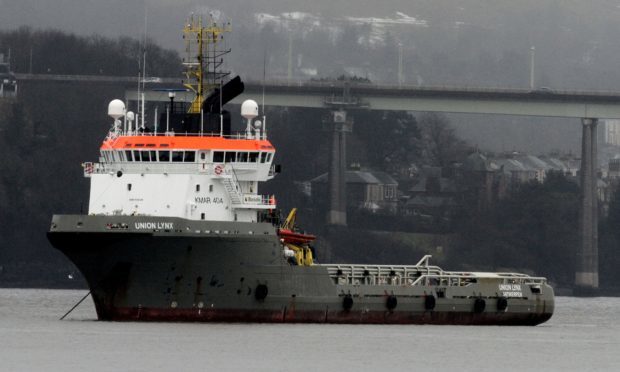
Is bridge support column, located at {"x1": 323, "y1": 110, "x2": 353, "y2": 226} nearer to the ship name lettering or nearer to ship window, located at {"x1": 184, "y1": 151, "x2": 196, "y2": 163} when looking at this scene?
the ship name lettering

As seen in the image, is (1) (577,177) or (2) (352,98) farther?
(1) (577,177)

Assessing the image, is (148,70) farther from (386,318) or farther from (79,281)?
(386,318)

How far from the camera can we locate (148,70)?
14950cm

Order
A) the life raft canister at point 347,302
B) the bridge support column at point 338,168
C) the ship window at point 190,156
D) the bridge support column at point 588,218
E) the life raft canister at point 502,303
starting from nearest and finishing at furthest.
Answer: the ship window at point 190,156, the life raft canister at point 347,302, the life raft canister at point 502,303, the bridge support column at point 588,218, the bridge support column at point 338,168

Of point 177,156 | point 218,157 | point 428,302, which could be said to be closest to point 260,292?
point 218,157

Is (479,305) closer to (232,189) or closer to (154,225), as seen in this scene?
(232,189)

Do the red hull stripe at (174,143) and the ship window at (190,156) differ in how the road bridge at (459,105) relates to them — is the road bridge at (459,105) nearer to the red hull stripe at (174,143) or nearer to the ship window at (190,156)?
the red hull stripe at (174,143)

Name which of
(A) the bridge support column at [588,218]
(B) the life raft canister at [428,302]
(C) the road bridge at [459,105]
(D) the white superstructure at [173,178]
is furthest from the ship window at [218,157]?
(A) the bridge support column at [588,218]

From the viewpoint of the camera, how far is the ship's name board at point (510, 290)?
282ft

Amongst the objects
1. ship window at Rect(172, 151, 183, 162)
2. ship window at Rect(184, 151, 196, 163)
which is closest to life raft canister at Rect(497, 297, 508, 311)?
ship window at Rect(184, 151, 196, 163)

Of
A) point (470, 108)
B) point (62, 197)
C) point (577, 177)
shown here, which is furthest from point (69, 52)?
point (577, 177)

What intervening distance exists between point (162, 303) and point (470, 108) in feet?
282

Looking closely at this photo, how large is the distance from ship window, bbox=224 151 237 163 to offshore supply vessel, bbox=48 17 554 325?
1.6 inches

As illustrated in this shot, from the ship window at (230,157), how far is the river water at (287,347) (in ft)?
22.7
